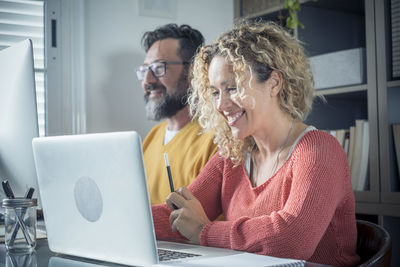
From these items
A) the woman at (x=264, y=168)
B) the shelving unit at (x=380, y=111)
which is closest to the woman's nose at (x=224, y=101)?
the woman at (x=264, y=168)

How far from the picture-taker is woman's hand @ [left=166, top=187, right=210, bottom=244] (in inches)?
47.6

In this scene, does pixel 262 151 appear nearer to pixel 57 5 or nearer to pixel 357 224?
pixel 357 224

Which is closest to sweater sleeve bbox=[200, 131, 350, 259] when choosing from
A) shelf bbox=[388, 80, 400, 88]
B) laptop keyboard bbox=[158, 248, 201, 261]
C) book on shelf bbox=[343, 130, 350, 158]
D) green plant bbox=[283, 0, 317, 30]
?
laptop keyboard bbox=[158, 248, 201, 261]

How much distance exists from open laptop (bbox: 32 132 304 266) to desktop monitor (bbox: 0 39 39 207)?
14cm

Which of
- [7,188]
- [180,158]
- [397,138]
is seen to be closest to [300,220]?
[7,188]

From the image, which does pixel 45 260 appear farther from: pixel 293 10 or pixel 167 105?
pixel 293 10

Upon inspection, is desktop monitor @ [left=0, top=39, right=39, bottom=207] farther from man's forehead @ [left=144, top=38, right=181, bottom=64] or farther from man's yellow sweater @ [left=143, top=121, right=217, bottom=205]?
man's forehead @ [left=144, top=38, right=181, bottom=64]

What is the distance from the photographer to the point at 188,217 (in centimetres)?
123

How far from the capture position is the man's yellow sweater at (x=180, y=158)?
1.80m

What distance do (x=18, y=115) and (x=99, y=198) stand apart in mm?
381

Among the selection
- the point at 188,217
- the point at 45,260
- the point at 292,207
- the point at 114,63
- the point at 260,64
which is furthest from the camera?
the point at 114,63

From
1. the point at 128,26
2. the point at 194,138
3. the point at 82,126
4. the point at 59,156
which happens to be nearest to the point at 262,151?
the point at 194,138

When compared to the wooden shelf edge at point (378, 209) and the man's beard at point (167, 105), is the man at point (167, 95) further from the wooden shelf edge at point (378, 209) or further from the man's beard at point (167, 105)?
the wooden shelf edge at point (378, 209)

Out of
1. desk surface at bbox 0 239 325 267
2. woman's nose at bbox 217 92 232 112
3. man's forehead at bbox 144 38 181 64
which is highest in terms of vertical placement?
man's forehead at bbox 144 38 181 64
